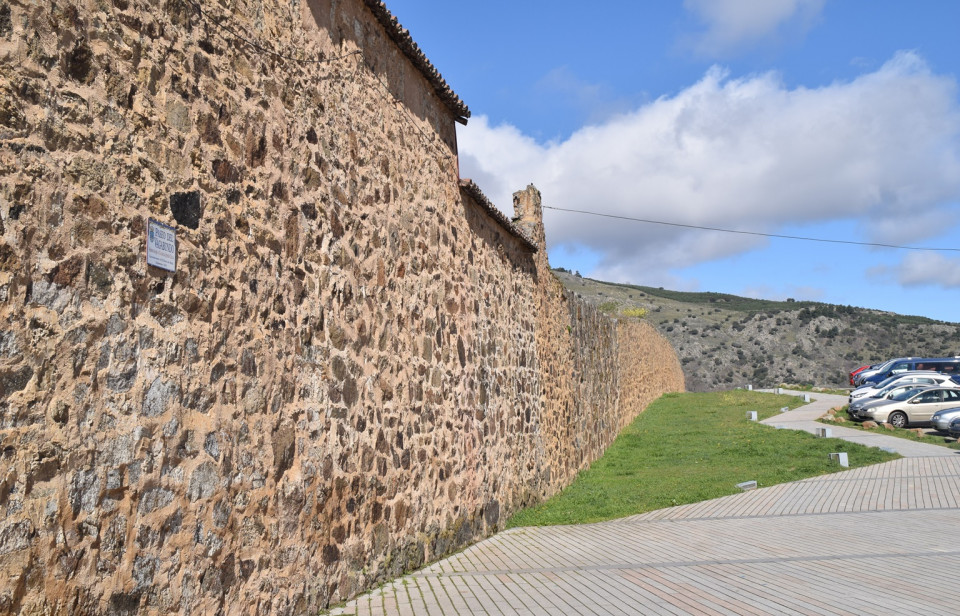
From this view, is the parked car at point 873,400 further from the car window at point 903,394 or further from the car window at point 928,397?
the car window at point 928,397

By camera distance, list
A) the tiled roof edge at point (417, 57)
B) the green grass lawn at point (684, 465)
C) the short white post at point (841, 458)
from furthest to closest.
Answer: the short white post at point (841, 458), the green grass lawn at point (684, 465), the tiled roof edge at point (417, 57)

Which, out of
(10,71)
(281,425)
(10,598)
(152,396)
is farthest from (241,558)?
(10,71)

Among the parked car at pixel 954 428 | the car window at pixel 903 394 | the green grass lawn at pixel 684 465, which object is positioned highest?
the car window at pixel 903 394

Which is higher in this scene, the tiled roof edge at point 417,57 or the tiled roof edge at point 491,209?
the tiled roof edge at point 417,57

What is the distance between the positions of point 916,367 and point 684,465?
24.1 meters

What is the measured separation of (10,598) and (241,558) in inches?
64.6

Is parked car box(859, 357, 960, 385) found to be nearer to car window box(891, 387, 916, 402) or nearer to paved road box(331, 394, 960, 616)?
car window box(891, 387, 916, 402)

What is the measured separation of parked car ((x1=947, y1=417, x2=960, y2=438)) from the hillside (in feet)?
139

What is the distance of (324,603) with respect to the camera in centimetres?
559

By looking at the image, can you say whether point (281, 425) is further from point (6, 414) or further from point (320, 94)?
point (320, 94)

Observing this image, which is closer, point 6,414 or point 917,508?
point 6,414

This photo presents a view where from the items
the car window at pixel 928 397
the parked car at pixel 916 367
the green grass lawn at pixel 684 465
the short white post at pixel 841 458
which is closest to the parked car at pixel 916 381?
the car window at pixel 928 397

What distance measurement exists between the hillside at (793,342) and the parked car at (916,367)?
2781 centimetres

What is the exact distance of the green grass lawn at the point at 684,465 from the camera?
1129cm
